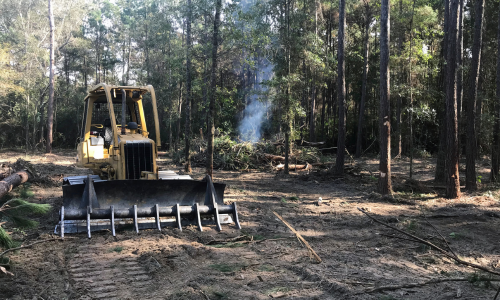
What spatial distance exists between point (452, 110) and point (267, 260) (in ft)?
29.5

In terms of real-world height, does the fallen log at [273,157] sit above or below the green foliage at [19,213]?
below

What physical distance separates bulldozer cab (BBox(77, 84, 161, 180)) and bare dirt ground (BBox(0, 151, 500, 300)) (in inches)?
62.1

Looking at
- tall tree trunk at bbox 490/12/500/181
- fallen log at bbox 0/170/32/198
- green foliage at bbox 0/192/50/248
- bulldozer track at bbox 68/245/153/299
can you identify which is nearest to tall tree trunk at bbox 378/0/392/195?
tall tree trunk at bbox 490/12/500/181

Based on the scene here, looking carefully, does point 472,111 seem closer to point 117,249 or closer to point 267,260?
point 267,260

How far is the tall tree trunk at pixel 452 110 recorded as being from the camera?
12.0 meters

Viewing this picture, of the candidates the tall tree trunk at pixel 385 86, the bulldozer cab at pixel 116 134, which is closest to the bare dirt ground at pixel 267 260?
the bulldozer cab at pixel 116 134

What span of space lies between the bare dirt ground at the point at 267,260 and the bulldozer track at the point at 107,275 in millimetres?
13

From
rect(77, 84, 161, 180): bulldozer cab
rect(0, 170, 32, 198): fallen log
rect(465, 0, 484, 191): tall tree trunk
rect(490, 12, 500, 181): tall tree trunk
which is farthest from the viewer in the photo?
rect(490, 12, 500, 181): tall tree trunk

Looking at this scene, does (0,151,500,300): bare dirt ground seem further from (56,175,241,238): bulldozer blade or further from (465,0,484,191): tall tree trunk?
(465,0,484,191): tall tree trunk

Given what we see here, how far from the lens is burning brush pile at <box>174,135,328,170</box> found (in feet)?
69.3

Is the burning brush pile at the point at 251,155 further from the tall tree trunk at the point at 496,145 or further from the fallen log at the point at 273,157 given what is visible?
the tall tree trunk at the point at 496,145

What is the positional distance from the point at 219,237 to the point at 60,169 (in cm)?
1456

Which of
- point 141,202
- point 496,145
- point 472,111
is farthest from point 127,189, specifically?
point 496,145

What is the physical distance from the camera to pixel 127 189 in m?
7.73
